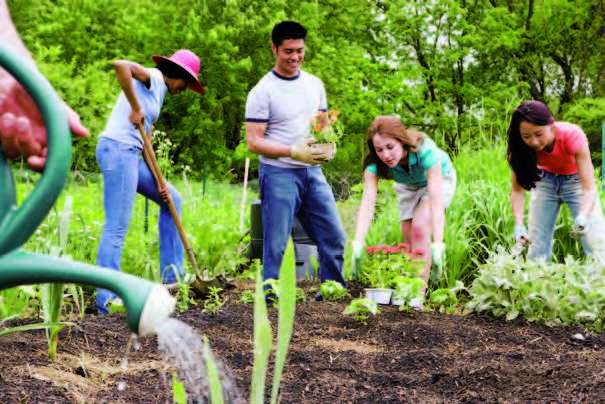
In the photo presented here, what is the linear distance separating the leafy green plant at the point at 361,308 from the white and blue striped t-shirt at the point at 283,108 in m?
1.03

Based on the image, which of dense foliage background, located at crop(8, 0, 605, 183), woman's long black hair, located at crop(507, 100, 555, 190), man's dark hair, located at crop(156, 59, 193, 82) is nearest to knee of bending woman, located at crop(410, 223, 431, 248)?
woman's long black hair, located at crop(507, 100, 555, 190)

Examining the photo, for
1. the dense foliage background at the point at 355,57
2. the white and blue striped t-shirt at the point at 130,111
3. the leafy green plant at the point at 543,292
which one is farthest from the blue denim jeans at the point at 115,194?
the dense foliage background at the point at 355,57

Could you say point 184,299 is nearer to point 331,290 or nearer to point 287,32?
point 331,290

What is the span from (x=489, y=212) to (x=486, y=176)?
2.48ft

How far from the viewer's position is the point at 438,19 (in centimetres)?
1497

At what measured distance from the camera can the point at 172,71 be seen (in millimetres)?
4551

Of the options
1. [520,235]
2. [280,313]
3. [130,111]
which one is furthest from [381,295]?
[280,313]

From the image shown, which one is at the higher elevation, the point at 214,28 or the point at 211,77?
the point at 214,28

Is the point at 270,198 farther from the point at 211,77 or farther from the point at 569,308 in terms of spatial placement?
the point at 211,77

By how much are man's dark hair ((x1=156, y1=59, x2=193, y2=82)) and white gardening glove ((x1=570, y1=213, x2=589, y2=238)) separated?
2414mm

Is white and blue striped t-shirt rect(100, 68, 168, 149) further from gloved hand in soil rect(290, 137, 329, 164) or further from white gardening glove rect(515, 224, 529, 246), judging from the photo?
white gardening glove rect(515, 224, 529, 246)

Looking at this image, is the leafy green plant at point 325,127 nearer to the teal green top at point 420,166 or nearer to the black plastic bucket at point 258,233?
the teal green top at point 420,166

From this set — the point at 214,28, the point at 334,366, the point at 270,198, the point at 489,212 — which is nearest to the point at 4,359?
the point at 334,366

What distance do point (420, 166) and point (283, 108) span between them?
2.74 ft
